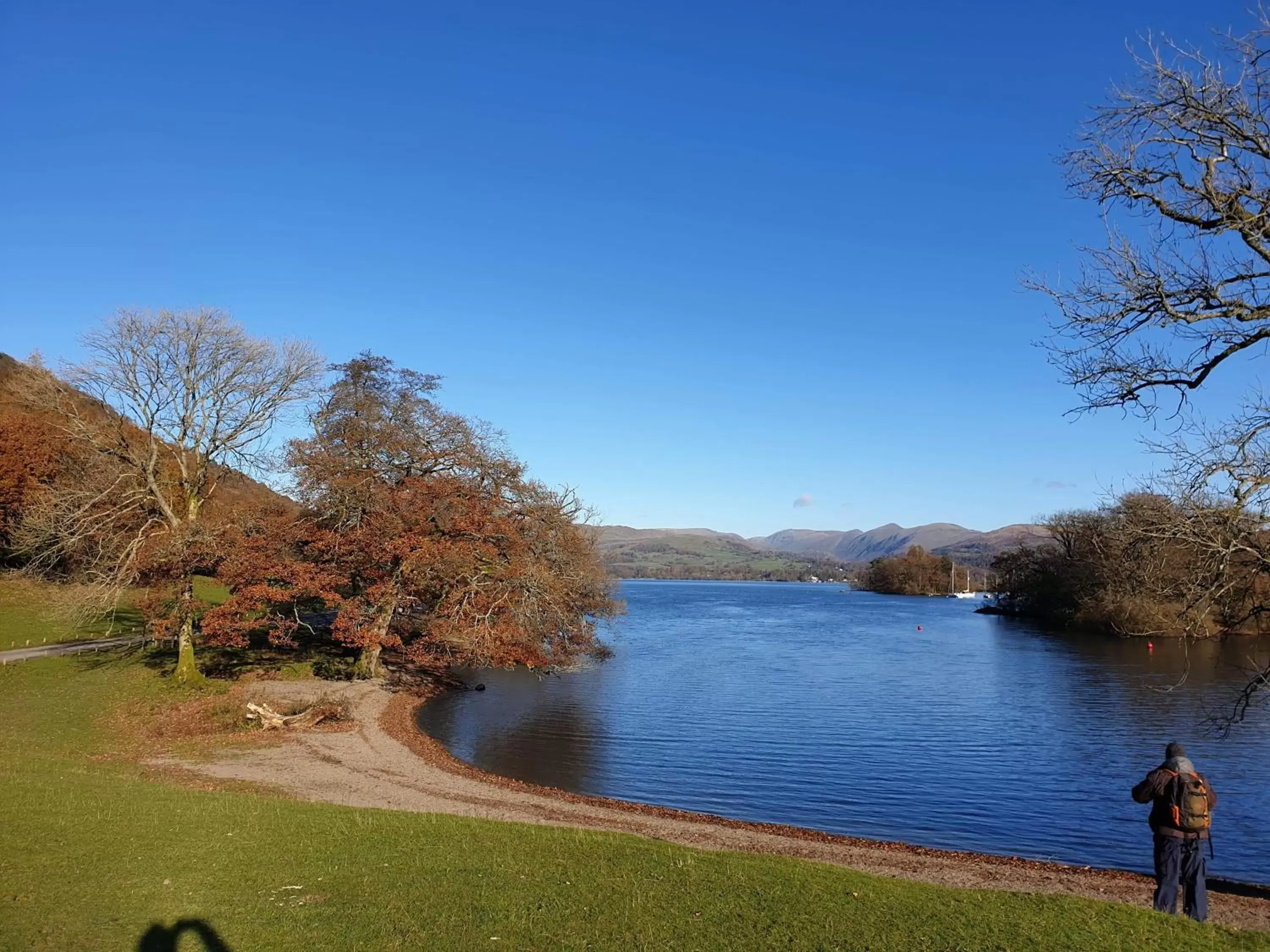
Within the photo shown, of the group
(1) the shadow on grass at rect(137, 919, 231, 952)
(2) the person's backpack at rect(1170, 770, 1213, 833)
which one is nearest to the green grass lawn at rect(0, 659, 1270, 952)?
(1) the shadow on grass at rect(137, 919, 231, 952)

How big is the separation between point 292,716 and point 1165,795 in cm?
2236

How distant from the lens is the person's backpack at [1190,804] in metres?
10.4

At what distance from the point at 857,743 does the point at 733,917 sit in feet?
62.6

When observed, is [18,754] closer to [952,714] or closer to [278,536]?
[278,536]

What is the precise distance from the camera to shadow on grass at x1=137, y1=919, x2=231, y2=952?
7.51 m

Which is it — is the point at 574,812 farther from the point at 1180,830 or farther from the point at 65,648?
the point at 65,648

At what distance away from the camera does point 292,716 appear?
2484 centimetres

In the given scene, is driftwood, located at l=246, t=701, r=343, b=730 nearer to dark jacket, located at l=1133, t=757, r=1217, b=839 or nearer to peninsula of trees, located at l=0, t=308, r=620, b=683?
peninsula of trees, located at l=0, t=308, r=620, b=683

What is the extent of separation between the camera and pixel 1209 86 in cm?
801

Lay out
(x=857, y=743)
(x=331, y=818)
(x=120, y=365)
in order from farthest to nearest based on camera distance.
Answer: (x=857, y=743) < (x=120, y=365) < (x=331, y=818)

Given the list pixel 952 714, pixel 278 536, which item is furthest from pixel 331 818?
pixel 952 714

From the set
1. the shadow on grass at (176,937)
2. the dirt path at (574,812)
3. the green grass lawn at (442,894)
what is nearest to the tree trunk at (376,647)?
the dirt path at (574,812)

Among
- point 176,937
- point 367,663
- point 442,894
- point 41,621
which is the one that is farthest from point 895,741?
point 41,621

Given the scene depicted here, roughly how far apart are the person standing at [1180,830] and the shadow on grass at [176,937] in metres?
10.5
